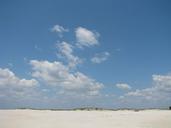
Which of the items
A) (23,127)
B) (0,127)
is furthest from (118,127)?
(0,127)

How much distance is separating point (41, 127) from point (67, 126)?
2.17m

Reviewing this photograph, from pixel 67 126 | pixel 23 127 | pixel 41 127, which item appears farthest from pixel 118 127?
pixel 23 127

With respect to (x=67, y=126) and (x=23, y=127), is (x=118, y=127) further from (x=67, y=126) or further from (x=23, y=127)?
(x=23, y=127)

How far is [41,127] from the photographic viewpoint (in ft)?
65.4

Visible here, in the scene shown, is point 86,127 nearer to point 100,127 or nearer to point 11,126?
point 100,127

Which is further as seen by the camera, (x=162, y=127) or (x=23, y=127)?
(x=162, y=127)

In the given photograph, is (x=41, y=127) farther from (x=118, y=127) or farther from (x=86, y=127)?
(x=118, y=127)

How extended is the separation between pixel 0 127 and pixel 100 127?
755 centimetres

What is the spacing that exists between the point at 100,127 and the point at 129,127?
2252 millimetres

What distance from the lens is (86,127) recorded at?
20812 millimetres

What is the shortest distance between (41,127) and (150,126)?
883cm

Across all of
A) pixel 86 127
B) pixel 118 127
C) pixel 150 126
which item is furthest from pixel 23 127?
pixel 150 126

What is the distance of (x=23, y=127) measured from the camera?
20.0 m

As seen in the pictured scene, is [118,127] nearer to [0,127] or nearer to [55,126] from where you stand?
[55,126]
